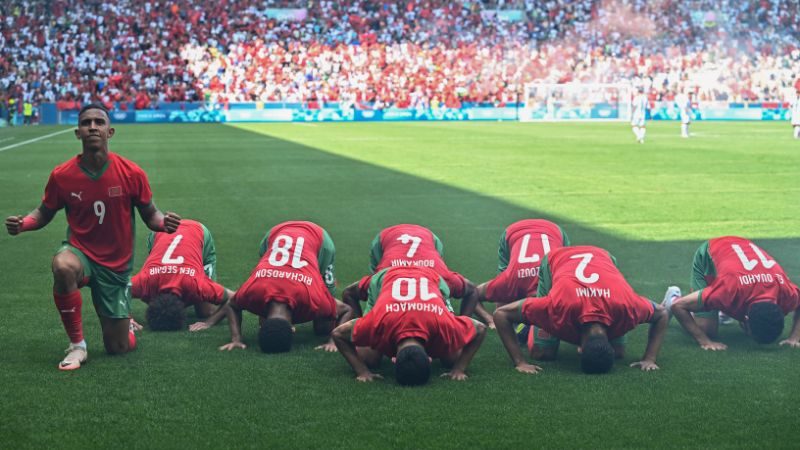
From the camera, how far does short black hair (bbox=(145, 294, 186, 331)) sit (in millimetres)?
8094

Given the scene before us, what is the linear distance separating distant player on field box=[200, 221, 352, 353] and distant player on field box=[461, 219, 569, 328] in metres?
1.30

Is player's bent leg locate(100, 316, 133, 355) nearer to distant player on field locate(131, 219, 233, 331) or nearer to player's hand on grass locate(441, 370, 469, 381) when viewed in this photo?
distant player on field locate(131, 219, 233, 331)

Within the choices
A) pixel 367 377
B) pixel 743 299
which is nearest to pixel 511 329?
pixel 367 377

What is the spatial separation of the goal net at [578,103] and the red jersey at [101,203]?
163 ft

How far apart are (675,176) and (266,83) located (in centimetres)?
3749

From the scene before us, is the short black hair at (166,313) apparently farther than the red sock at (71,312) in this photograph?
Yes

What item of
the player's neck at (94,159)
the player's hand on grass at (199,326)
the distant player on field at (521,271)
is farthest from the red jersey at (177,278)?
the distant player on field at (521,271)

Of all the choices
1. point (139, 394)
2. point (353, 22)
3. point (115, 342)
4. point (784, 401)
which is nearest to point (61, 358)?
point (115, 342)

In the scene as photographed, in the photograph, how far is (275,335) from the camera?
723 cm

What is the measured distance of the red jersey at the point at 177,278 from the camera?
8172mm

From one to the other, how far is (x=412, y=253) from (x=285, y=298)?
137cm

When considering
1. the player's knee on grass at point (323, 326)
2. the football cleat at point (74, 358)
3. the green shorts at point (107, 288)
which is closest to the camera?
the football cleat at point (74, 358)

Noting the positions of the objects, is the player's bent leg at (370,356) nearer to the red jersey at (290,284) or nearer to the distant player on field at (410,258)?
the red jersey at (290,284)

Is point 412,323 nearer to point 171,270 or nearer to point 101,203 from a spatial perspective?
point 101,203
